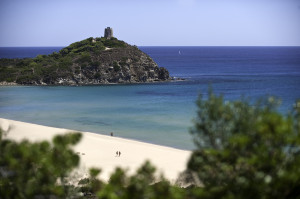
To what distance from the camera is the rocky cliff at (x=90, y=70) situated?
85.6 m

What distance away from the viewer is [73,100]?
64.2m

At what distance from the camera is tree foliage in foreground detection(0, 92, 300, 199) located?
929cm

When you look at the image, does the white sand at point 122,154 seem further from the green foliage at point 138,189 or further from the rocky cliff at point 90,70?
the rocky cliff at point 90,70

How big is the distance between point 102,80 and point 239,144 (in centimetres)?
7730

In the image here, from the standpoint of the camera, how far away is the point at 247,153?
10.3m

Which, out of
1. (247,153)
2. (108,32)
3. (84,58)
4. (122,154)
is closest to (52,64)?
(84,58)

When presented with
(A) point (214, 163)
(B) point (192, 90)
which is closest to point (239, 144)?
(A) point (214, 163)

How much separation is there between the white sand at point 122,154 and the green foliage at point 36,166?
514 inches

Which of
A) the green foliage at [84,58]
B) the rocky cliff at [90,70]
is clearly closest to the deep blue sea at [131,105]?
the rocky cliff at [90,70]

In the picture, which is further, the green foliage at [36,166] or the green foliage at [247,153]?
the green foliage at [36,166]

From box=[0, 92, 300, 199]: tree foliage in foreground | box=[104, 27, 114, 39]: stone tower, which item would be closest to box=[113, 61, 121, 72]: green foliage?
box=[104, 27, 114, 39]: stone tower

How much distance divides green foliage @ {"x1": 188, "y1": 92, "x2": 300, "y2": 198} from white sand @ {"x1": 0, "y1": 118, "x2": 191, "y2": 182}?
1319cm

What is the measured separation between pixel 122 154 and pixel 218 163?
21002 millimetres

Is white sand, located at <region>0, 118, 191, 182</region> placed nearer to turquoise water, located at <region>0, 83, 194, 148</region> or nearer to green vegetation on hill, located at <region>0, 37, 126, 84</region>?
turquoise water, located at <region>0, 83, 194, 148</region>
